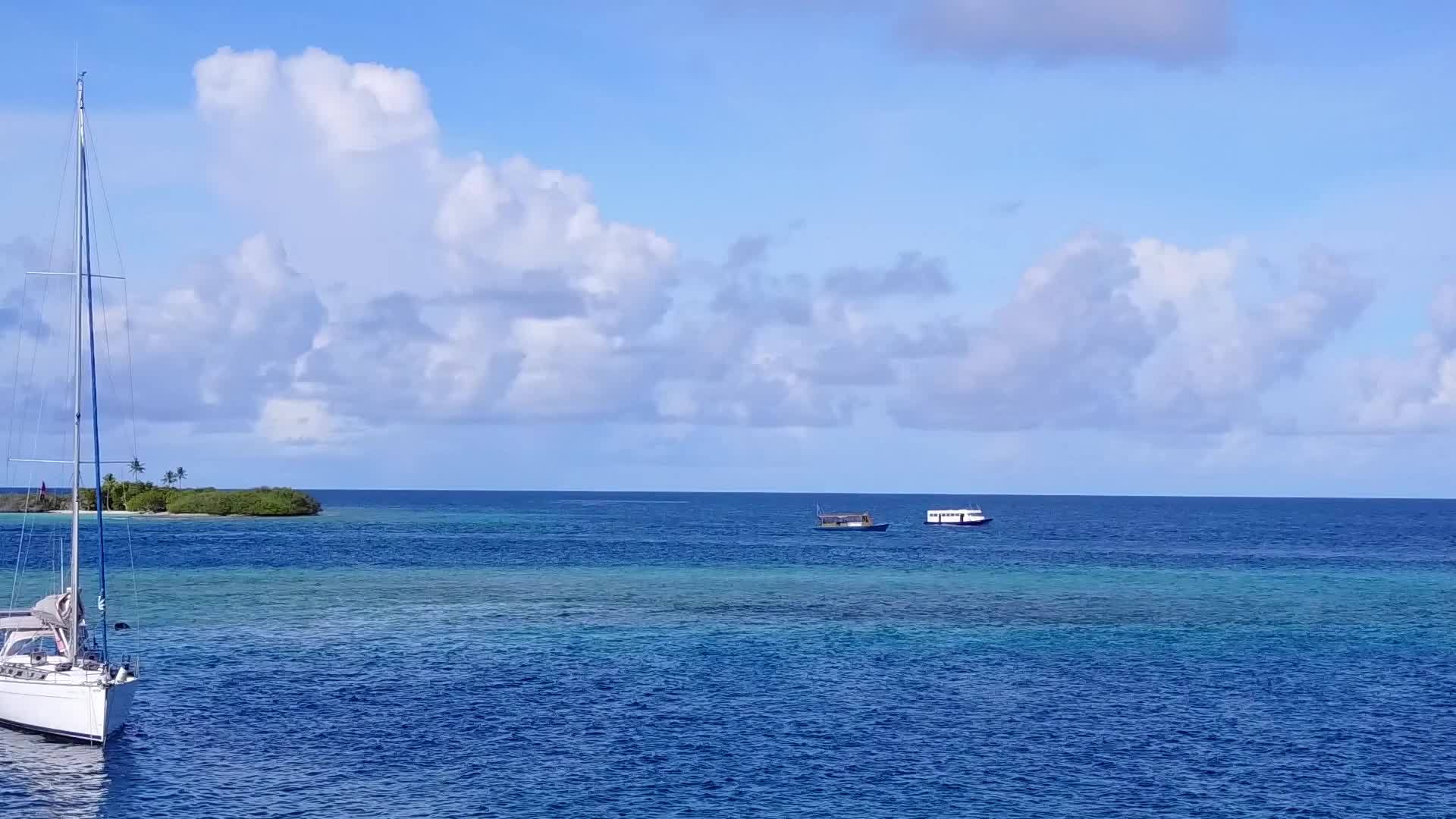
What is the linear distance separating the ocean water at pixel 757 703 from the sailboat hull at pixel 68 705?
2.64ft

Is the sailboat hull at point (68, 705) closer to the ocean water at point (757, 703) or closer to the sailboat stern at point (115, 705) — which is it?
the sailboat stern at point (115, 705)

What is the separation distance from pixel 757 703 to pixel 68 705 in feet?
100

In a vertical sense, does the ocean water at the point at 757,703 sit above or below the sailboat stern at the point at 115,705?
below

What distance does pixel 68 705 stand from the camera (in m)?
53.4

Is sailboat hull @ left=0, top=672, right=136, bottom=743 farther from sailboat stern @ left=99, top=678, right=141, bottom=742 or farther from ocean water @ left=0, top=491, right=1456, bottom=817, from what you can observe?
ocean water @ left=0, top=491, right=1456, bottom=817

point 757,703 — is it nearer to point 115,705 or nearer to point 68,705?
point 115,705

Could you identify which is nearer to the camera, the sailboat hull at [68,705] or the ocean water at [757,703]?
the ocean water at [757,703]

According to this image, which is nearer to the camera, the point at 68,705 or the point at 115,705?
the point at 68,705

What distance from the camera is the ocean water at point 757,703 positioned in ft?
157

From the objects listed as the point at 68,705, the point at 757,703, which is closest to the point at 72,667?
the point at 68,705

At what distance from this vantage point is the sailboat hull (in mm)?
53094

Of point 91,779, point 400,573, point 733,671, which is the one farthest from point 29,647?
point 400,573

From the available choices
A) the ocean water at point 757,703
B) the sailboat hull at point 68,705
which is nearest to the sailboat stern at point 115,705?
the sailboat hull at point 68,705

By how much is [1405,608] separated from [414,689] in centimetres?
8486
